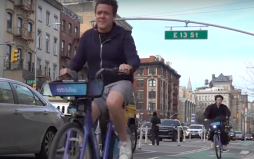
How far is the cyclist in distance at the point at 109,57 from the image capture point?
14.6 feet

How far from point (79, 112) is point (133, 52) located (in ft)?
2.85

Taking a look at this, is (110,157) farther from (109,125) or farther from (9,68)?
(9,68)

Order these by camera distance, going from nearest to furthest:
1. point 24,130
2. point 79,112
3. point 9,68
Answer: point 79,112
point 24,130
point 9,68

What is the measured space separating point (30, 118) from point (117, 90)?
4030 mm

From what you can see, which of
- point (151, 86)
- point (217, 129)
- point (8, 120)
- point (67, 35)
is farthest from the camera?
point (151, 86)

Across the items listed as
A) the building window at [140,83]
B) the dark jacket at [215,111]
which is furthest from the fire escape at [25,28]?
the building window at [140,83]

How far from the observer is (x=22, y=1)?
138ft

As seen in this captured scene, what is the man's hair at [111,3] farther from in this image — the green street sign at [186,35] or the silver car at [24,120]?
the green street sign at [186,35]

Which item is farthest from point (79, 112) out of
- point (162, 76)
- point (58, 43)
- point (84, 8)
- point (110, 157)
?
point (162, 76)

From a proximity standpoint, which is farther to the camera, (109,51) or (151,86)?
(151,86)

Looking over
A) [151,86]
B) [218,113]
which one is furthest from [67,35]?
[151,86]

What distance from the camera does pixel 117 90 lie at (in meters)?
4.31

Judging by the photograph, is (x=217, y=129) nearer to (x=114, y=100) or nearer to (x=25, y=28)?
(x=114, y=100)

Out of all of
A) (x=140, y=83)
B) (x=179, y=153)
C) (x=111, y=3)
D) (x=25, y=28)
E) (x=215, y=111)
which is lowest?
(x=179, y=153)
